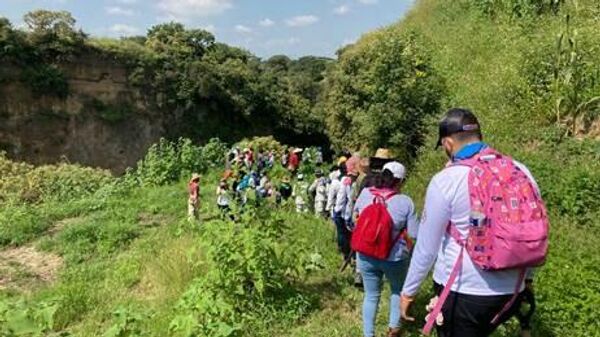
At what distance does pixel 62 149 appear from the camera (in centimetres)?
2817

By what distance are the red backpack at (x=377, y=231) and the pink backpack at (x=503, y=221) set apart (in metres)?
1.28

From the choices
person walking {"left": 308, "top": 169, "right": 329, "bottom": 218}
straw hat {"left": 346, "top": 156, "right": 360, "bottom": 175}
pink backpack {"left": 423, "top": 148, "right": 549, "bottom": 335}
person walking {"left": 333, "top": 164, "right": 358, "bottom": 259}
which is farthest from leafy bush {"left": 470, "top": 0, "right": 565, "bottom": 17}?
pink backpack {"left": 423, "top": 148, "right": 549, "bottom": 335}

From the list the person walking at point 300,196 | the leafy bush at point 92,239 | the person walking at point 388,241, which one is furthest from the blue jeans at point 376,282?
the person walking at point 300,196

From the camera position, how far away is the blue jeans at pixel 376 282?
3.86m

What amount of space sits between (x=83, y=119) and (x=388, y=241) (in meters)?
28.1

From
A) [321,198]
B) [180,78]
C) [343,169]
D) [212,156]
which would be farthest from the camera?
[180,78]

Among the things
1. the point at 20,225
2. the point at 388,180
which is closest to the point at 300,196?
the point at 20,225

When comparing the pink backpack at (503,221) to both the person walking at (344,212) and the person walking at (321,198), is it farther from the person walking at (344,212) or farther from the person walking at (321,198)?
the person walking at (321,198)

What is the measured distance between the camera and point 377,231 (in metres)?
3.72

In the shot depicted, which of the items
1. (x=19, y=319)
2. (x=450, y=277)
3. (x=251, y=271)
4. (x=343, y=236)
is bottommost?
(x=343, y=236)

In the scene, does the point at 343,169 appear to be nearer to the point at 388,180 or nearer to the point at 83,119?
the point at 388,180

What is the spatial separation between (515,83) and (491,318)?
24.7 ft

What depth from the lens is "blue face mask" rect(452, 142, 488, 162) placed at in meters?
2.49

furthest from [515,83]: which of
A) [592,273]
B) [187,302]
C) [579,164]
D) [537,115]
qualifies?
[187,302]
